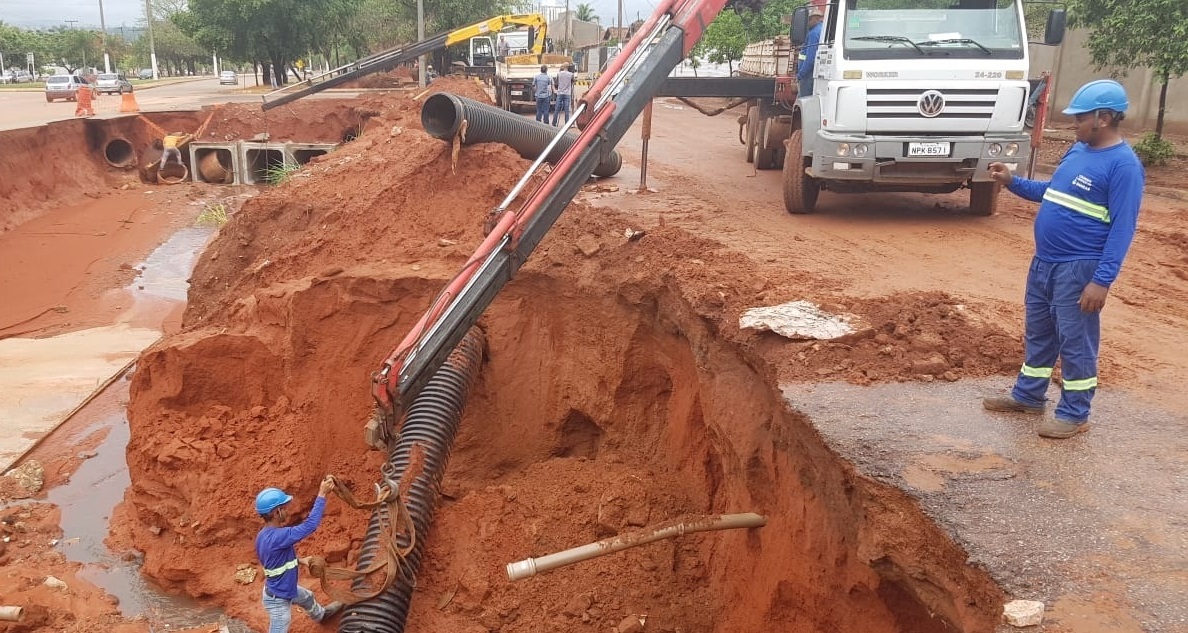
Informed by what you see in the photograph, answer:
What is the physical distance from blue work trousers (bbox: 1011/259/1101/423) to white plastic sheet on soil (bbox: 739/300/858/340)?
1.21 meters

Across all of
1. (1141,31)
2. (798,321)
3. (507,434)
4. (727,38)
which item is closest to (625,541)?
(798,321)

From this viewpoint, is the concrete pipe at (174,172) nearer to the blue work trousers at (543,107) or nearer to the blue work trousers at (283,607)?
the blue work trousers at (543,107)

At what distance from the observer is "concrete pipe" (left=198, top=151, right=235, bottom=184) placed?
21.7 meters

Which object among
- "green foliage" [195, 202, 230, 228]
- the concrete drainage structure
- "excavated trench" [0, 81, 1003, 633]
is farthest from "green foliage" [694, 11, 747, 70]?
"excavated trench" [0, 81, 1003, 633]

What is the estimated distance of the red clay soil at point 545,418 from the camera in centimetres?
528

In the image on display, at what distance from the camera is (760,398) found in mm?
5504

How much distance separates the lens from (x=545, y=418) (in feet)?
26.1

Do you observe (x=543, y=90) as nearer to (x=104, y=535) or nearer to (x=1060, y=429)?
(x=104, y=535)

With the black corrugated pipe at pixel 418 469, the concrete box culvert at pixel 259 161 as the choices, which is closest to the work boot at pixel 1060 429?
the black corrugated pipe at pixel 418 469

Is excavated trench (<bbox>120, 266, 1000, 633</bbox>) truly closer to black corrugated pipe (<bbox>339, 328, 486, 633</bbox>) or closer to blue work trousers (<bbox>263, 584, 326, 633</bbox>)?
black corrugated pipe (<bbox>339, 328, 486, 633</bbox>)

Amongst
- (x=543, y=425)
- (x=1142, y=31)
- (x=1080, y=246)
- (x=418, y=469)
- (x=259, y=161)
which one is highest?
(x=1142, y=31)

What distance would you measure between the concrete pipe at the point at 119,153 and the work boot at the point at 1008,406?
903 inches

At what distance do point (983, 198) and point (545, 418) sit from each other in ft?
19.4

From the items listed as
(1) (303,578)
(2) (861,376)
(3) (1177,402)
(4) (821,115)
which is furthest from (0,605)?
(4) (821,115)
